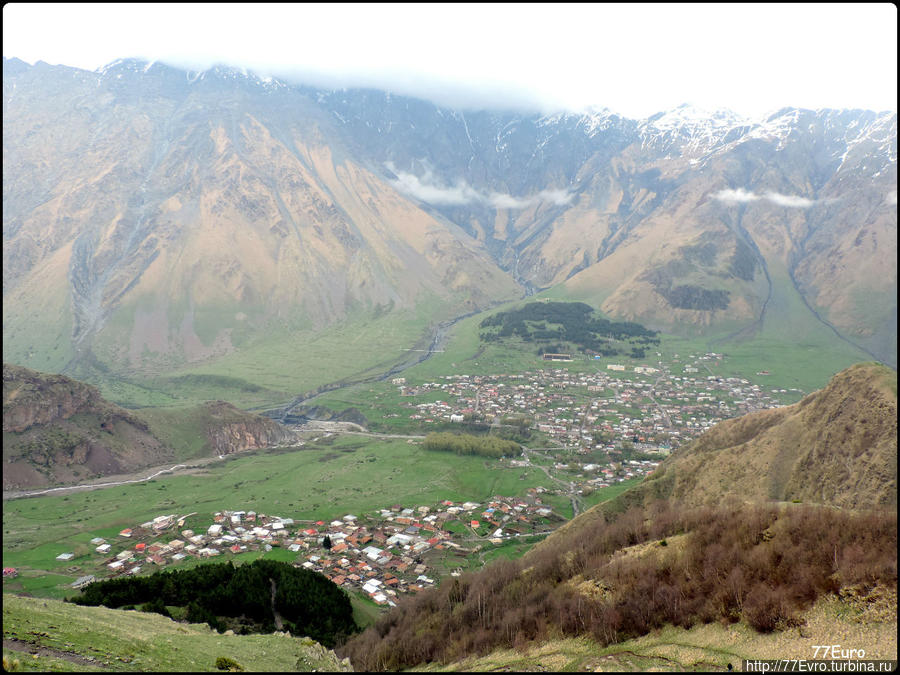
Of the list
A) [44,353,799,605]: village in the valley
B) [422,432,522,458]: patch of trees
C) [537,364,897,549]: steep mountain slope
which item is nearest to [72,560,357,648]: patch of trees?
[44,353,799,605]: village in the valley

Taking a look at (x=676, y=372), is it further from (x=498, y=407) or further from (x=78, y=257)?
(x=78, y=257)

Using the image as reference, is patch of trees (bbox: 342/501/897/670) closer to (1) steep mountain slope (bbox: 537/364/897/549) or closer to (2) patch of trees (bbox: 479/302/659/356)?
(1) steep mountain slope (bbox: 537/364/897/549)

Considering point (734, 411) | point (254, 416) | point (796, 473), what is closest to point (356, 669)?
point (796, 473)

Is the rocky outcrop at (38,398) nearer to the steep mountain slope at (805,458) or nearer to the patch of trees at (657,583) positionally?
the patch of trees at (657,583)

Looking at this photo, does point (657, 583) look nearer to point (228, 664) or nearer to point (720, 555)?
point (720, 555)

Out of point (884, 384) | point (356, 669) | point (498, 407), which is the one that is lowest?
point (498, 407)

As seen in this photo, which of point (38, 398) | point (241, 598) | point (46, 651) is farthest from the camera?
point (38, 398)

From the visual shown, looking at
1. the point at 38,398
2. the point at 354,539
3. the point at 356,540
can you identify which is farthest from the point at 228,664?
the point at 38,398
